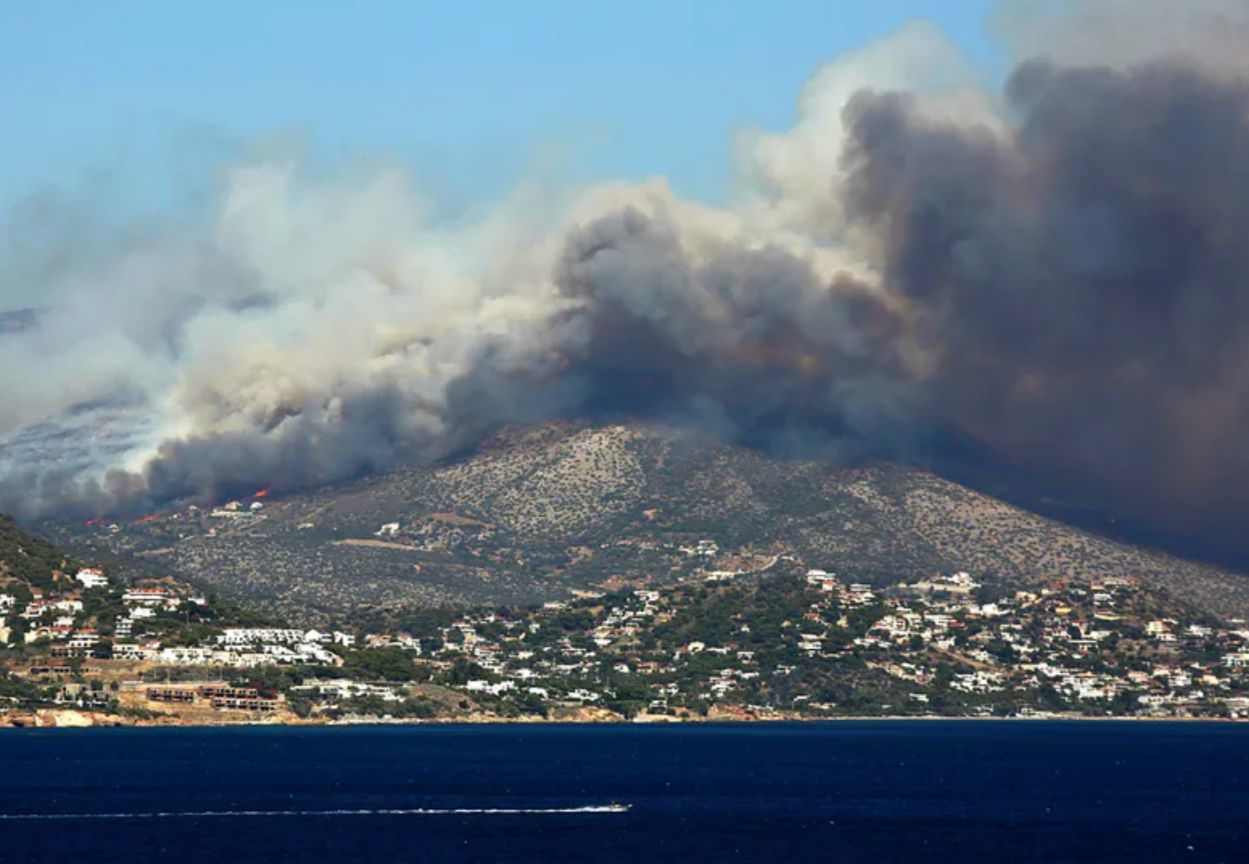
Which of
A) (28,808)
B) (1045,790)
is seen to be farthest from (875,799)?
(28,808)

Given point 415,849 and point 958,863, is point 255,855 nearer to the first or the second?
point 415,849

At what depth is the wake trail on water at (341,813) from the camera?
13100 centimetres

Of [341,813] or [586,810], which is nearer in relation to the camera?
[341,813]

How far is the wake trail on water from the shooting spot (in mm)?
131000

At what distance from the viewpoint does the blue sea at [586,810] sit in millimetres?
117125

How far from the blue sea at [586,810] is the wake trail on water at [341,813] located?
0.19 metres

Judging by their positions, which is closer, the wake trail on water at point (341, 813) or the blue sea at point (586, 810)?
the blue sea at point (586, 810)

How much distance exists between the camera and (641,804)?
479 ft

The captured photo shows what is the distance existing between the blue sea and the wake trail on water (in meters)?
0.19

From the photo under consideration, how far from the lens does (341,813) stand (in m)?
136

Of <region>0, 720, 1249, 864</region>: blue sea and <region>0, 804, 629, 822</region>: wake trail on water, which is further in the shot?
<region>0, 804, 629, 822</region>: wake trail on water

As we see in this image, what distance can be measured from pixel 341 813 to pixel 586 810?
52.1ft

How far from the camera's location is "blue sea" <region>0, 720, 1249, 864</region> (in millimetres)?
117125

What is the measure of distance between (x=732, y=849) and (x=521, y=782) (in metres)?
47.0
